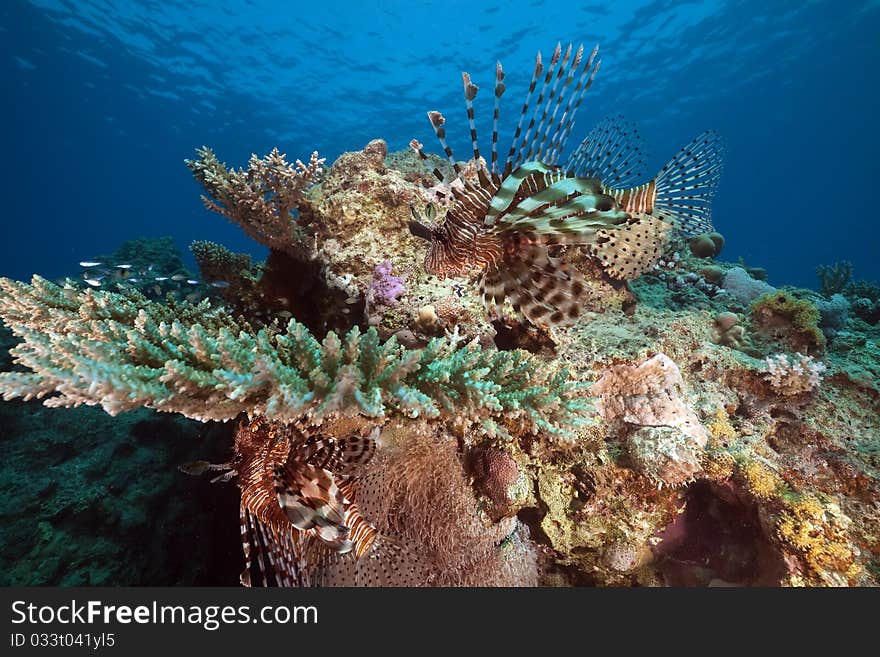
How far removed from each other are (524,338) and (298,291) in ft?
7.34

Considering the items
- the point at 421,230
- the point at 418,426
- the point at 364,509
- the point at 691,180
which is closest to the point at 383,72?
the point at 691,180

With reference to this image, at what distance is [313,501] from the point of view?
191 cm

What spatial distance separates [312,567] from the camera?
2.16m

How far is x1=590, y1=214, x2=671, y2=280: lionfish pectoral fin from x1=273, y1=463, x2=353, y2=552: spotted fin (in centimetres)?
288

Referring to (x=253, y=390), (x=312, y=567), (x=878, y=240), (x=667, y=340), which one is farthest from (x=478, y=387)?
(x=878, y=240)

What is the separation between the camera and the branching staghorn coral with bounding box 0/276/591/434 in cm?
176

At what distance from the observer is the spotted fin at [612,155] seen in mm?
4078

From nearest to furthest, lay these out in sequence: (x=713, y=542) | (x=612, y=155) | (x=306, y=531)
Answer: (x=306, y=531)
(x=713, y=542)
(x=612, y=155)

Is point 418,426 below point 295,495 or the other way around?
the other way around

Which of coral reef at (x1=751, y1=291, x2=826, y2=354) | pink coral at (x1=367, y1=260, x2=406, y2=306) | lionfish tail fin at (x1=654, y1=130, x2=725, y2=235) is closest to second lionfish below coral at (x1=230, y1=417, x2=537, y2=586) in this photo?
pink coral at (x1=367, y1=260, x2=406, y2=306)

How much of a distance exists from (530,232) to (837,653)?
116 inches

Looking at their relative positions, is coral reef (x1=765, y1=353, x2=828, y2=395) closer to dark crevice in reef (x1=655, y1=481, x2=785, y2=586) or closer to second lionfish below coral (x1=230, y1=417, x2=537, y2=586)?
dark crevice in reef (x1=655, y1=481, x2=785, y2=586)

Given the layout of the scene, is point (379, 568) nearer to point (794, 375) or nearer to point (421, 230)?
point (421, 230)

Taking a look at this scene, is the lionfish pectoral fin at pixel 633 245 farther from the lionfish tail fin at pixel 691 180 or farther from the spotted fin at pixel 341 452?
the spotted fin at pixel 341 452
